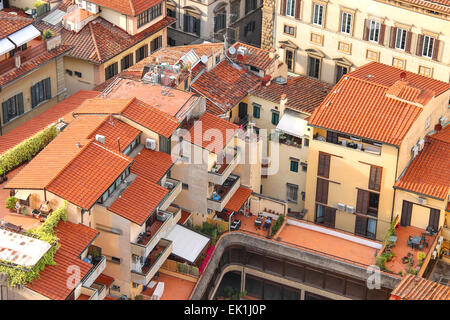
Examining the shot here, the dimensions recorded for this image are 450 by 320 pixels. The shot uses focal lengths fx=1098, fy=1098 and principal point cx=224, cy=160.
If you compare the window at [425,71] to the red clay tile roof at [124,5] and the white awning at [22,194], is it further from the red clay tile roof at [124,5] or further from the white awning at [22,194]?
the white awning at [22,194]

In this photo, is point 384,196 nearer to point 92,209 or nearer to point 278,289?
point 278,289

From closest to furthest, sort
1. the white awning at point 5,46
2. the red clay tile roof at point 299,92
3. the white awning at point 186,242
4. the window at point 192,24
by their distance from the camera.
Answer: the white awning at point 186,242 < the white awning at point 5,46 < the red clay tile roof at point 299,92 < the window at point 192,24

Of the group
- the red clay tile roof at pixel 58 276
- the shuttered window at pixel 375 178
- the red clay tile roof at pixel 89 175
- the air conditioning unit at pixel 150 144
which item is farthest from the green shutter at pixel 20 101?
the shuttered window at pixel 375 178

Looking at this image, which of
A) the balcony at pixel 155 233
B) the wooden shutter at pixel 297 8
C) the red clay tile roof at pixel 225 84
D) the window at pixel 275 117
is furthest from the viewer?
the wooden shutter at pixel 297 8

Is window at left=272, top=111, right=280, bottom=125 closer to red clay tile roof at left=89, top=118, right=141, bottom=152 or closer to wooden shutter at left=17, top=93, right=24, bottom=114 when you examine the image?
red clay tile roof at left=89, top=118, right=141, bottom=152

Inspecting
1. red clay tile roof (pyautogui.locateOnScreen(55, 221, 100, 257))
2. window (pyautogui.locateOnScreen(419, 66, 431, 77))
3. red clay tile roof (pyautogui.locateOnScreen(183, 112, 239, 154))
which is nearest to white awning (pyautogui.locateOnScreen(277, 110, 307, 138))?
red clay tile roof (pyautogui.locateOnScreen(183, 112, 239, 154))

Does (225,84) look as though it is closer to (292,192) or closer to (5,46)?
(292,192)
